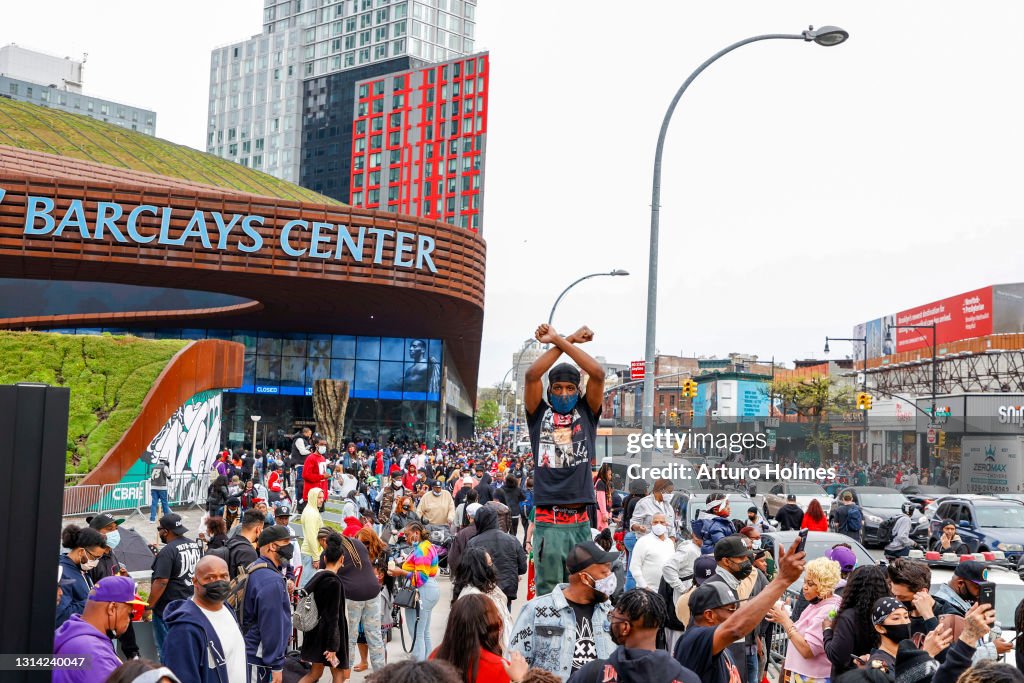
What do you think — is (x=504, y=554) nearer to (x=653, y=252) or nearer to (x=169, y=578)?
(x=169, y=578)

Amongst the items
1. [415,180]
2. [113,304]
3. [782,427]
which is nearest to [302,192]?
[113,304]

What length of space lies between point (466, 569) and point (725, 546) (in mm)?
1879

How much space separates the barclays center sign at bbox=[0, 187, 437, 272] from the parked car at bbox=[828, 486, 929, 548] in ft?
68.8

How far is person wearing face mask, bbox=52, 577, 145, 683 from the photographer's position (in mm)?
4922

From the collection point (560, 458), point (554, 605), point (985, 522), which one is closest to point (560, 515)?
point (560, 458)

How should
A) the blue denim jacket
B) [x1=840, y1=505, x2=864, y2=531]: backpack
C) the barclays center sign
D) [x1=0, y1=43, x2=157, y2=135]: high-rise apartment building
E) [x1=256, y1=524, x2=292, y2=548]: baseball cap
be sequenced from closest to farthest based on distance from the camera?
the blue denim jacket
[x1=256, y1=524, x2=292, y2=548]: baseball cap
[x1=840, y1=505, x2=864, y2=531]: backpack
the barclays center sign
[x1=0, y1=43, x2=157, y2=135]: high-rise apartment building

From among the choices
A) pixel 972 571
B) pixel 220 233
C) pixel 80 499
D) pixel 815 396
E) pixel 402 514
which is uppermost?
pixel 220 233

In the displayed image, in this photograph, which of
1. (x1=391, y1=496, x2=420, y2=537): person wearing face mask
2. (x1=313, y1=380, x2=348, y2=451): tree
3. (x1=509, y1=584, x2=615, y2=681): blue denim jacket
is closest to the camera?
(x1=509, y1=584, x2=615, y2=681): blue denim jacket

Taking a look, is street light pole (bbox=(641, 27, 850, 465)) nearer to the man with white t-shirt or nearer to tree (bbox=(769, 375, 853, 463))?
the man with white t-shirt

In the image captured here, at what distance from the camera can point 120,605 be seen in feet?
18.1

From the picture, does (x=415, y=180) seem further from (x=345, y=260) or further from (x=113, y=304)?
(x=345, y=260)

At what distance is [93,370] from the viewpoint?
29.1 meters

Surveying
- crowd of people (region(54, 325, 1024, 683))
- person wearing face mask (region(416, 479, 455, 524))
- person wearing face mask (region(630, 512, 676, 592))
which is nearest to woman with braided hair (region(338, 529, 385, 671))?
crowd of people (region(54, 325, 1024, 683))

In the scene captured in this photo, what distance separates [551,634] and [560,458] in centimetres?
154
